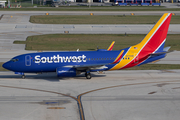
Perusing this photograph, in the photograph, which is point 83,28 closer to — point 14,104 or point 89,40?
point 89,40

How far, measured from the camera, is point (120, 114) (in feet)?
89.7

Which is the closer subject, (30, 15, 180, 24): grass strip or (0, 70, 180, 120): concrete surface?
(0, 70, 180, 120): concrete surface

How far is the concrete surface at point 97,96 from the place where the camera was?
27.3 meters

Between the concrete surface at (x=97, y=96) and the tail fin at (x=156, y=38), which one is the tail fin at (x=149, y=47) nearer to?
the tail fin at (x=156, y=38)

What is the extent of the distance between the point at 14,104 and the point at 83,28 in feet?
186

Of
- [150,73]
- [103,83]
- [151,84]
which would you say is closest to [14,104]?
[103,83]

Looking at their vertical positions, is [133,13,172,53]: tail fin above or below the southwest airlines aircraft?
above

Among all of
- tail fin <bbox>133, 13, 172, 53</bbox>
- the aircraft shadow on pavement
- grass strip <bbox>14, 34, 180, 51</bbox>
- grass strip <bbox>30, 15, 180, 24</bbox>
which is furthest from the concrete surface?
grass strip <bbox>30, 15, 180, 24</bbox>

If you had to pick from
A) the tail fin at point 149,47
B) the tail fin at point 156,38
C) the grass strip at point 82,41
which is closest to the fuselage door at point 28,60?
the tail fin at point 149,47

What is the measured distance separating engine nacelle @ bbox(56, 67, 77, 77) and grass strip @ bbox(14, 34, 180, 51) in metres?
21.2

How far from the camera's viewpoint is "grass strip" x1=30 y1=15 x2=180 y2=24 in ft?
308

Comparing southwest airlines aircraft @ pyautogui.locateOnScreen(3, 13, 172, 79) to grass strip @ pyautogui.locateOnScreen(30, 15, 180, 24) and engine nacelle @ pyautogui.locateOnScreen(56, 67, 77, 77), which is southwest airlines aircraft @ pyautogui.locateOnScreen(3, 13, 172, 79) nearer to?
engine nacelle @ pyautogui.locateOnScreen(56, 67, 77, 77)

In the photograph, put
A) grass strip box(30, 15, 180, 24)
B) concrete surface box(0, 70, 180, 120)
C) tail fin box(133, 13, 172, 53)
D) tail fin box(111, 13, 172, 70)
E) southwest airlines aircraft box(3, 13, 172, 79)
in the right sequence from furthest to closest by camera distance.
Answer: grass strip box(30, 15, 180, 24) → tail fin box(133, 13, 172, 53) → tail fin box(111, 13, 172, 70) → southwest airlines aircraft box(3, 13, 172, 79) → concrete surface box(0, 70, 180, 120)

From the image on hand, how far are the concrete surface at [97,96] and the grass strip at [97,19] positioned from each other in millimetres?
51982
